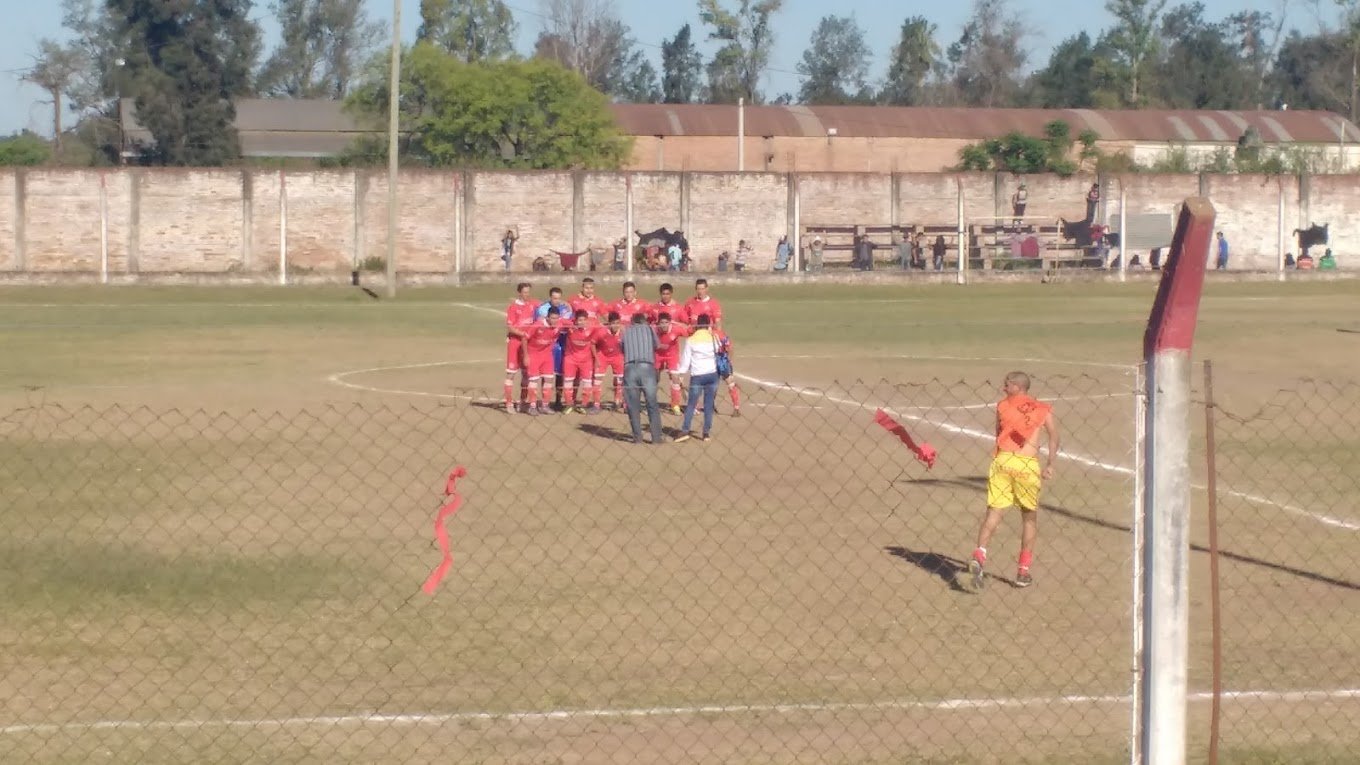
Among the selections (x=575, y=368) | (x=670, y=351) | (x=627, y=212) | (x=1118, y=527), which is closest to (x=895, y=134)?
(x=627, y=212)

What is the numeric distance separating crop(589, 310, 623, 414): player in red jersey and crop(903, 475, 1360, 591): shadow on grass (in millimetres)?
5291

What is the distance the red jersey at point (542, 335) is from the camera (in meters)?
21.6

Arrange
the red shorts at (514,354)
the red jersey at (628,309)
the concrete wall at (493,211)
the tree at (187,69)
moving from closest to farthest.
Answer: the red jersey at (628,309)
the red shorts at (514,354)
the concrete wall at (493,211)
the tree at (187,69)

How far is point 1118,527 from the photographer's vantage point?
15445mm

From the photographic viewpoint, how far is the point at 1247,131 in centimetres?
8475

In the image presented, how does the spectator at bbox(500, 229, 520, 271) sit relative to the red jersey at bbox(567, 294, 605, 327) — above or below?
above

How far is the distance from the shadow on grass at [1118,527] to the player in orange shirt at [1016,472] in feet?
2.71

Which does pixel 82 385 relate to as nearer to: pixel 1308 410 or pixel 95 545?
pixel 95 545

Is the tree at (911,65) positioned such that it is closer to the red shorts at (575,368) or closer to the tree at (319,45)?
the tree at (319,45)

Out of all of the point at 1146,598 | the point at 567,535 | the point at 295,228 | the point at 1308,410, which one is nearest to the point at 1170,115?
the point at 295,228

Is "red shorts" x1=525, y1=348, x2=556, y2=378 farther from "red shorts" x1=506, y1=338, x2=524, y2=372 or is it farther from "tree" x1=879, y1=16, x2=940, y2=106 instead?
"tree" x1=879, y1=16, x2=940, y2=106

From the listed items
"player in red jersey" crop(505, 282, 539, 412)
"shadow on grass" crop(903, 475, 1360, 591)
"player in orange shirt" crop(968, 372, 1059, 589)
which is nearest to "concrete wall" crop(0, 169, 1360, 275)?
"player in red jersey" crop(505, 282, 539, 412)

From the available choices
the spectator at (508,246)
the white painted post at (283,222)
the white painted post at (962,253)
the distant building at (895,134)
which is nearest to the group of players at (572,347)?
the white painted post at (962,253)

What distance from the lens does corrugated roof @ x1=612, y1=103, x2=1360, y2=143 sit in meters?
80.4
